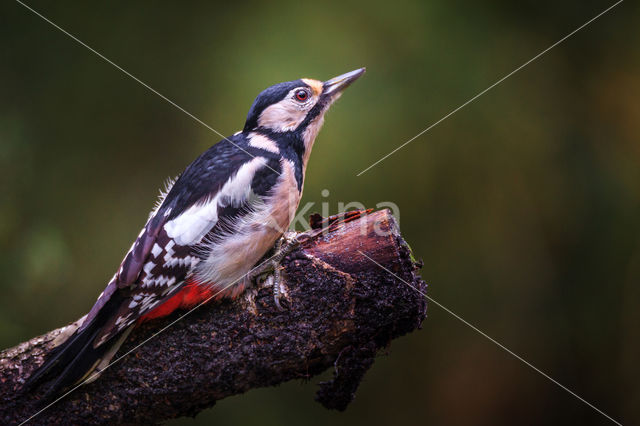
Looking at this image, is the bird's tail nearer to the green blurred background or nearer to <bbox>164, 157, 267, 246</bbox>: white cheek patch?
<bbox>164, 157, 267, 246</bbox>: white cheek patch

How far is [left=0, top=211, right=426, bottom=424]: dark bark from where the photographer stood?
145 centimetres

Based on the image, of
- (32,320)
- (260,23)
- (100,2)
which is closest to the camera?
(32,320)

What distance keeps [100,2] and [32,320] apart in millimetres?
1666

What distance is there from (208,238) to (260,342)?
0.41 metres

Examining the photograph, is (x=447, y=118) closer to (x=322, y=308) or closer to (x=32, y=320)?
(x=322, y=308)

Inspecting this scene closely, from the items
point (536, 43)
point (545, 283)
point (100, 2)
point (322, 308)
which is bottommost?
point (545, 283)

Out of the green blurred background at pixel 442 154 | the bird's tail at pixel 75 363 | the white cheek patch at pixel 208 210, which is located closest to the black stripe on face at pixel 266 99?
the white cheek patch at pixel 208 210

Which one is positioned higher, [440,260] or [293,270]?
[293,270]

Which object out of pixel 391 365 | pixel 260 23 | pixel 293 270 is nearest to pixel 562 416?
pixel 391 365

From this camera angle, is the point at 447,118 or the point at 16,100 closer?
the point at 16,100

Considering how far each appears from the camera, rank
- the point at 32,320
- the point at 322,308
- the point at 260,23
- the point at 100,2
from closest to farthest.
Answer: the point at 322,308 < the point at 32,320 < the point at 100,2 < the point at 260,23

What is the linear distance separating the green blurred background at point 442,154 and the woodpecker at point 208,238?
73 cm

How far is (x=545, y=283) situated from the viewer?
260 centimetres

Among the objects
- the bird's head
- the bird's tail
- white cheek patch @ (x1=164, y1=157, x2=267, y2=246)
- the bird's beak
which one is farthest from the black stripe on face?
the bird's tail
